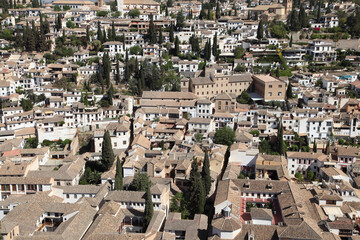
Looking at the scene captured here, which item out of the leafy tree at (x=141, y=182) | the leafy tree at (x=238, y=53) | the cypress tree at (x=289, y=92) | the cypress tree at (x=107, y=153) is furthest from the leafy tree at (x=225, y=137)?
the leafy tree at (x=238, y=53)

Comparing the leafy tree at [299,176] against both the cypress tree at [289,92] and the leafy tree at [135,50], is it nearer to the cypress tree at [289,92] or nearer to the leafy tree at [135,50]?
the cypress tree at [289,92]

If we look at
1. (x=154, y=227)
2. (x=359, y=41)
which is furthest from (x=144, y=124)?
(x=359, y=41)

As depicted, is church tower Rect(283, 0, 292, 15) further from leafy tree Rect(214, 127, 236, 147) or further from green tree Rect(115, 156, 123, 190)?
green tree Rect(115, 156, 123, 190)

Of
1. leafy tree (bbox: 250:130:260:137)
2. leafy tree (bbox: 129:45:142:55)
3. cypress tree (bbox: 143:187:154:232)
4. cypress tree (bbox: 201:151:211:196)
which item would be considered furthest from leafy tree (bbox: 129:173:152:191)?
leafy tree (bbox: 129:45:142:55)

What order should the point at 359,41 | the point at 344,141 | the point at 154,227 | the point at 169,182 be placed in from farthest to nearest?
the point at 359,41, the point at 344,141, the point at 169,182, the point at 154,227

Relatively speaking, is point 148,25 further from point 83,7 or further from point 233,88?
point 233,88

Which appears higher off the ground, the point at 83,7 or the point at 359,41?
the point at 83,7
